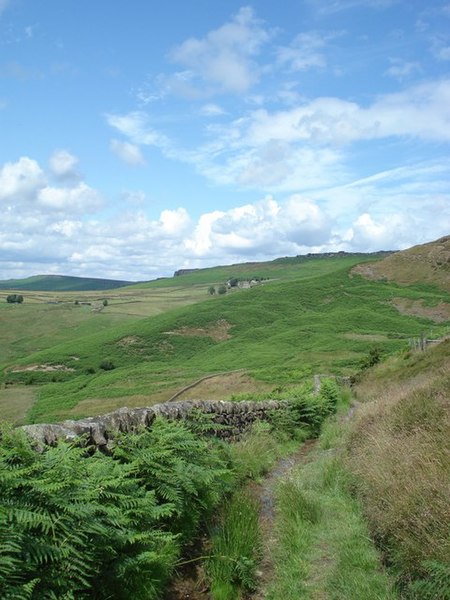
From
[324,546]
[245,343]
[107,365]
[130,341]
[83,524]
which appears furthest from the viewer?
[130,341]

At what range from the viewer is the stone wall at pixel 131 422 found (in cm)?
612

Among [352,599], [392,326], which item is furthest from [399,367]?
[392,326]

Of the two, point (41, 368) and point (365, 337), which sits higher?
point (365, 337)

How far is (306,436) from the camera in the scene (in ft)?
48.9

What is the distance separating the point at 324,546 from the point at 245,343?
6830cm

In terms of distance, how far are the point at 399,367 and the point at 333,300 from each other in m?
73.8

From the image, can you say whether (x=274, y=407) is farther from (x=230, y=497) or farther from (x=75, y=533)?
(x=75, y=533)

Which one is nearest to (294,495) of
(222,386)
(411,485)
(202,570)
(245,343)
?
(202,570)

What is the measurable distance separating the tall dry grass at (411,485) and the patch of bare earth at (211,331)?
77.0 metres

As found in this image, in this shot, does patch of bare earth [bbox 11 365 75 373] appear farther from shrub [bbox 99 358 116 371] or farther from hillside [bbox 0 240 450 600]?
hillside [bbox 0 240 450 600]

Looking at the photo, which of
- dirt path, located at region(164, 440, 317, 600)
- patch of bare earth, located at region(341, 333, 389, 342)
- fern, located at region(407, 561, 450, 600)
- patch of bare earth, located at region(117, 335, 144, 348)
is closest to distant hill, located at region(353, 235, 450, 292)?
patch of bare earth, located at region(341, 333, 389, 342)

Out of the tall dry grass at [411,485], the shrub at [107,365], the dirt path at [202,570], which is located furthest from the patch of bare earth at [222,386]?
the dirt path at [202,570]

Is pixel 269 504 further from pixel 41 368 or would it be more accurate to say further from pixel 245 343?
pixel 41 368

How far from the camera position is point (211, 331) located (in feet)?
292
